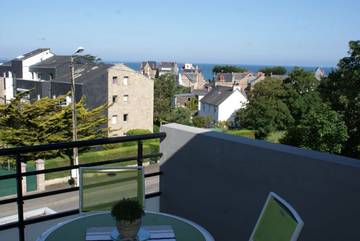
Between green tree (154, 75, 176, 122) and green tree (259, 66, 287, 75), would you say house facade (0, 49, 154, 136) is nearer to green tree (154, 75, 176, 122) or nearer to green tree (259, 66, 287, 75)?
green tree (154, 75, 176, 122)

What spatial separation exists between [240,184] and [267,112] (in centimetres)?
3338

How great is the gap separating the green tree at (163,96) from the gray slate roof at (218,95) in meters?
5.08

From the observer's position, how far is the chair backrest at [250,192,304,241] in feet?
5.67

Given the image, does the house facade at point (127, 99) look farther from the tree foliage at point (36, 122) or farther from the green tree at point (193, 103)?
the green tree at point (193, 103)

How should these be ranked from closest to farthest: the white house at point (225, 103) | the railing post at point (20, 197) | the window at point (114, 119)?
the railing post at point (20, 197) < the window at point (114, 119) < the white house at point (225, 103)

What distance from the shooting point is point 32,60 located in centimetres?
4047

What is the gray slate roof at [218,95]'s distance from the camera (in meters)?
49.1

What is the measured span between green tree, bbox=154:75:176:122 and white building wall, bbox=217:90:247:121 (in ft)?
20.8

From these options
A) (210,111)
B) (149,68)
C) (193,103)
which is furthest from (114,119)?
(149,68)

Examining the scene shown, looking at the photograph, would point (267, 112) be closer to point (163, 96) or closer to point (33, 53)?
point (163, 96)

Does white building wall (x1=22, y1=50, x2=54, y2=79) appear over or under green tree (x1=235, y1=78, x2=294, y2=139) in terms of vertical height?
over

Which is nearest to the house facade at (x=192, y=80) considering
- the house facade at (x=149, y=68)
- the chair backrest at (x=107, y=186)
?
the house facade at (x=149, y=68)

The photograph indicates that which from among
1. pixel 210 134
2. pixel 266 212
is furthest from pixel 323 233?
pixel 210 134

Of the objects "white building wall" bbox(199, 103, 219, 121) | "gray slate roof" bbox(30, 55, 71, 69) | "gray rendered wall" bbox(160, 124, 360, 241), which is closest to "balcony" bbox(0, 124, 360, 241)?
"gray rendered wall" bbox(160, 124, 360, 241)
